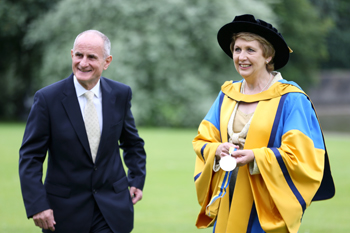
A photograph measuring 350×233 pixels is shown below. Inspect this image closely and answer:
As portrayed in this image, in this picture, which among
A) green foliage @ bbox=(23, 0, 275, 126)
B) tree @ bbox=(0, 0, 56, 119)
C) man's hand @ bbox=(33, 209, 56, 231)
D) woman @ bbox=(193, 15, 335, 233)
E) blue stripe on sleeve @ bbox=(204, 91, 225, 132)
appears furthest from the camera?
tree @ bbox=(0, 0, 56, 119)

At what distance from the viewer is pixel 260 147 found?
3.28 meters

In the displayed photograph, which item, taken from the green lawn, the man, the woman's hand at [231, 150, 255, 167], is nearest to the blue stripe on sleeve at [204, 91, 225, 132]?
the woman's hand at [231, 150, 255, 167]

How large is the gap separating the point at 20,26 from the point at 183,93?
8.89 m

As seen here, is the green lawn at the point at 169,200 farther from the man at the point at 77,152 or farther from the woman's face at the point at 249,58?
the woman's face at the point at 249,58

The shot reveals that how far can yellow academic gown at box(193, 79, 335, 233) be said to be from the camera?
3156mm

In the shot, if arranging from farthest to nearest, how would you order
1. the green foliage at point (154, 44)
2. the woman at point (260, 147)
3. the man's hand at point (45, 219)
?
1. the green foliage at point (154, 44)
2. the woman at point (260, 147)
3. the man's hand at point (45, 219)

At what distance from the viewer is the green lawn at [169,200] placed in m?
6.63

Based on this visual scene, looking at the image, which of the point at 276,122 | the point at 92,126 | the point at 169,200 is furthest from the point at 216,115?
the point at 169,200

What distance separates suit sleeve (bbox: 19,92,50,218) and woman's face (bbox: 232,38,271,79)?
4.61 feet

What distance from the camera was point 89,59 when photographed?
3.25m

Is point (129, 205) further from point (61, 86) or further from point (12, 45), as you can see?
point (12, 45)

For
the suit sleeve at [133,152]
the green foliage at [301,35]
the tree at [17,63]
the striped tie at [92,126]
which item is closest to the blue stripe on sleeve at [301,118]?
the suit sleeve at [133,152]

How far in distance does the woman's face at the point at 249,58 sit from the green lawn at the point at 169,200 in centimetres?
356

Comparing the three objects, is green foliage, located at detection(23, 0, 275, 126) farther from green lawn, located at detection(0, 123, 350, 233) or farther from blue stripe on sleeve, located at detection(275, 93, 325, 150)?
blue stripe on sleeve, located at detection(275, 93, 325, 150)
